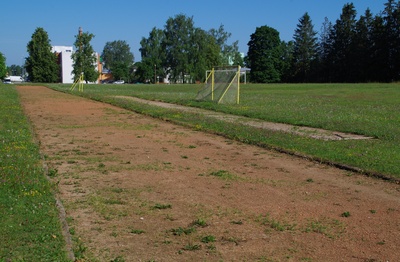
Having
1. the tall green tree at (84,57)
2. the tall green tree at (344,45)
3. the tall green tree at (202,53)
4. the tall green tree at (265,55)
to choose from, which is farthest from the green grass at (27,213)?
the tall green tree at (265,55)

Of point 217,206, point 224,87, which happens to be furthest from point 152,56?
point 217,206

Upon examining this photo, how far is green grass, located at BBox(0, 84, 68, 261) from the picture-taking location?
179 inches

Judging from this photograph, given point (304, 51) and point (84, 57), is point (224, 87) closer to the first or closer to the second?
point (84, 57)

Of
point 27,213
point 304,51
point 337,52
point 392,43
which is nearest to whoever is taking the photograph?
point 27,213

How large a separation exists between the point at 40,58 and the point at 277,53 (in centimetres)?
Answer: 5434

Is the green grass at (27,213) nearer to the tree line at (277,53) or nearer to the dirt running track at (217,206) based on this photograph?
the dirt running track at (217,206)

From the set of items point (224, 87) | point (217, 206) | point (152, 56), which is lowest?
point (217, 206)

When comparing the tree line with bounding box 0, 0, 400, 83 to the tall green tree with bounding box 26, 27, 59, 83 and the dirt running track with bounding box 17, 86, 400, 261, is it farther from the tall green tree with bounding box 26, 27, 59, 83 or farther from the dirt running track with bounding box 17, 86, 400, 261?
the dirt running track with bounding box 17, 86, 400, 261

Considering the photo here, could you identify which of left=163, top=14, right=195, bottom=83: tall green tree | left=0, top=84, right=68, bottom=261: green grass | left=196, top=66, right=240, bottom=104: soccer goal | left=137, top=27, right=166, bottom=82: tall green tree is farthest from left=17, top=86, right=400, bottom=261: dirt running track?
left=137, top=27, right=166, bottom=82: tall green tree

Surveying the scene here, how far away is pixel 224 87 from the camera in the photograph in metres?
25.6

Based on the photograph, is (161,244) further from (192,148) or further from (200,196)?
(192,148)

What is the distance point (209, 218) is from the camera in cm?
590

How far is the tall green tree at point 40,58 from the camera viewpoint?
95250mm

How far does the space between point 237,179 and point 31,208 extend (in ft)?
11.2
